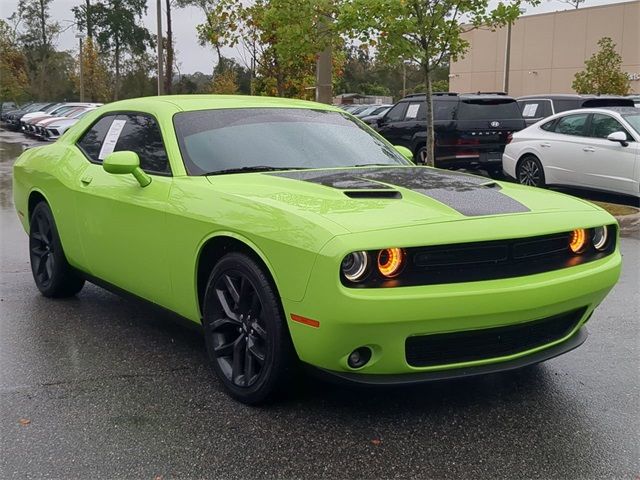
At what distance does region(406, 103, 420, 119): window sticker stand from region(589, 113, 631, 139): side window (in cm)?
434

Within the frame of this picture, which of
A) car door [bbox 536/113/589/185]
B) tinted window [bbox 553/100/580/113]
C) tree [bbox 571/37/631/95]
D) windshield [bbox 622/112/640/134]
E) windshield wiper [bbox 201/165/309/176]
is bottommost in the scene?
car door [bbox 536/113/589/185]

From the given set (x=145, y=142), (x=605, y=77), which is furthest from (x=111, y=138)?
(x=605, y=77)

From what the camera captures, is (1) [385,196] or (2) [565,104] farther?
(2) [565,104]

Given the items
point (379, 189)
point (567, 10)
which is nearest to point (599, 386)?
point (379, 189)

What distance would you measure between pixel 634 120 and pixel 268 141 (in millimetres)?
7997

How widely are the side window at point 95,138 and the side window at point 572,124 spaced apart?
8.12m

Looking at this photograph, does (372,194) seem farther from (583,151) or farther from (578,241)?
(583,151)

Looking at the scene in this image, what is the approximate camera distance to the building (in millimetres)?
40375

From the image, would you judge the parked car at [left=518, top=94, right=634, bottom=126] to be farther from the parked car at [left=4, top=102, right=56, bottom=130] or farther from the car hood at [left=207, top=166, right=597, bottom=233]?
the parked car at [left=4, top=102, right=56, bottom=130]

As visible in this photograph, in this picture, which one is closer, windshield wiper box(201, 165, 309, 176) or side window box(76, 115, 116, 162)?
windshield wiper box(201, 165, 309, 176)

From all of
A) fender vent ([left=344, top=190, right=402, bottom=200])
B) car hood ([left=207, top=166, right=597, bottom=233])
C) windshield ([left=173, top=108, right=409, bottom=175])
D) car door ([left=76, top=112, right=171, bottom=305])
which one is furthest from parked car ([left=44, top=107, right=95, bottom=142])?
fender vent ([left=344, top=190, right=402, bottom=200])

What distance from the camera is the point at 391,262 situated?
10.3 feet

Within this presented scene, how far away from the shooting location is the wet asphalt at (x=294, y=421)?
305 centimetres

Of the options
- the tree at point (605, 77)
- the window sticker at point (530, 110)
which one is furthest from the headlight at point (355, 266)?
the tree at point (605, 77)
